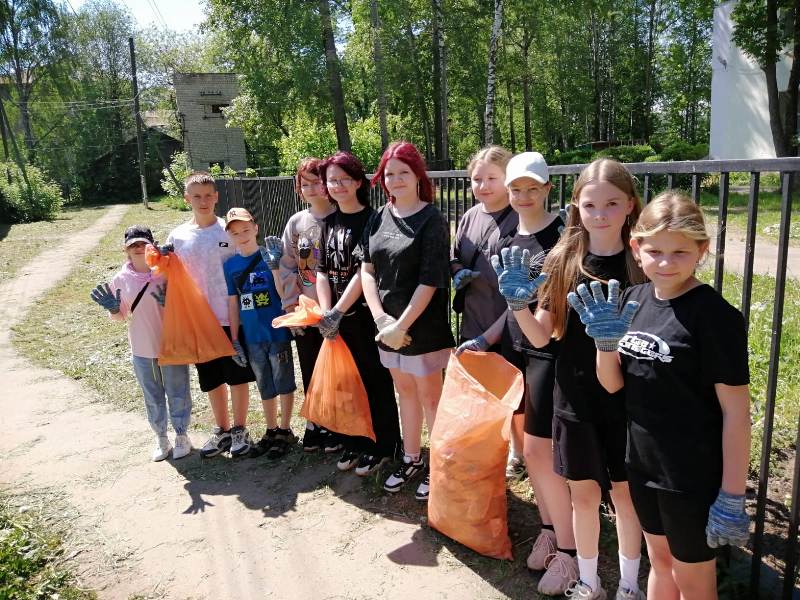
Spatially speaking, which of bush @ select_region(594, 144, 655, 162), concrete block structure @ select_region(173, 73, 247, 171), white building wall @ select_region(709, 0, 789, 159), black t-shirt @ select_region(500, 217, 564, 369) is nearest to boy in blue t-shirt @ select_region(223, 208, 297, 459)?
black t-shirt @ select_region(500, 217, 564, 369)

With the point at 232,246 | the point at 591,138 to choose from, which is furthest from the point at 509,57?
the point at 232,246

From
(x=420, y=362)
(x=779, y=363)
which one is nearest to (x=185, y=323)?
(x=420, y=362)

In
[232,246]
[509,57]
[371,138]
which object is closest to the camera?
[232,246]

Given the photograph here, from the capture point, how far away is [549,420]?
2479 mm

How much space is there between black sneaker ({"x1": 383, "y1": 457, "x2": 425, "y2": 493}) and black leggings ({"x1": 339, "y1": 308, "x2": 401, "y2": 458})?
0.22 metres

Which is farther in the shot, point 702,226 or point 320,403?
point 320,403

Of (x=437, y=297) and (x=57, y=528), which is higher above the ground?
(x=437, y=297)

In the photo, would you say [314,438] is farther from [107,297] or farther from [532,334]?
[532,334]

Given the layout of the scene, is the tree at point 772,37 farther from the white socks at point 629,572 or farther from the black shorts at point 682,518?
the black shorts at point 682,518

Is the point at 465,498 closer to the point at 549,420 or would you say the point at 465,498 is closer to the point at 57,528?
the point at 549,420

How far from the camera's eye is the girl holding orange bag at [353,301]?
3465 millimetres

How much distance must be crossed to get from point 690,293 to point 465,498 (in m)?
1.41

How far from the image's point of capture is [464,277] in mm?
2893

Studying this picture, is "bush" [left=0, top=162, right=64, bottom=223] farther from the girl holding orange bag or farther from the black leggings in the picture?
the black leggings
